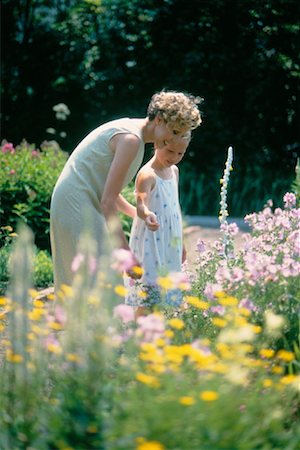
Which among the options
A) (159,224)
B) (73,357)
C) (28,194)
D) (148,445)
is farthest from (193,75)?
(148,445)

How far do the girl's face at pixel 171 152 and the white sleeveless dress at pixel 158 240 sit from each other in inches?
4.6

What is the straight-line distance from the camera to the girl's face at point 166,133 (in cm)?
448

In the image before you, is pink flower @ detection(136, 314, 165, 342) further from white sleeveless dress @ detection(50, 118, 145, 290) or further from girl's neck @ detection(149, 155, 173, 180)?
girl's neck @ detection(149, 155, 173, 180)

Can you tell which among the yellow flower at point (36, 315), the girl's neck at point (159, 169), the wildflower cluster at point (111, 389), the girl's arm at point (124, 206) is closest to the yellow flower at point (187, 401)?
the wildflower cluster at point (111, 389)

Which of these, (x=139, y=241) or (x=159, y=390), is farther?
(x=139, y=241)

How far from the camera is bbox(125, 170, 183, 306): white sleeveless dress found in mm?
4801

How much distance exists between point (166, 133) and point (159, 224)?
0.48 m

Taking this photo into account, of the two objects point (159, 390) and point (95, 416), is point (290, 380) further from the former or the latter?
point (95, 416)

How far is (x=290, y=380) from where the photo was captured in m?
2.86

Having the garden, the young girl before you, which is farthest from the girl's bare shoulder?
the garden

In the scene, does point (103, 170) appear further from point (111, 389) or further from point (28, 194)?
point (28, 194)

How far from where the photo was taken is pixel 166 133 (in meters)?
4.50

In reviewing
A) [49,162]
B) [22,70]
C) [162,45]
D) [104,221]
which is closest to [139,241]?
[104,221]

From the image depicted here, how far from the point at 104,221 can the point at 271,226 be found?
2.88 feet
